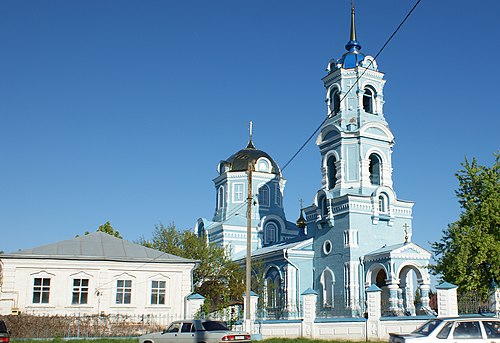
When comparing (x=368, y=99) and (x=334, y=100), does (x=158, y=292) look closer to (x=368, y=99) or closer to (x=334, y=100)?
(x=334, y=100)

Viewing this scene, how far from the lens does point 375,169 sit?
38.9 m

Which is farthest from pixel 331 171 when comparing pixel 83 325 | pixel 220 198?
pixel 83 325

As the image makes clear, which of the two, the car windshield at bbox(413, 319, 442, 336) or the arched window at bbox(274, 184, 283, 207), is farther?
the arched window at bbox(274, 184, 283, 207)

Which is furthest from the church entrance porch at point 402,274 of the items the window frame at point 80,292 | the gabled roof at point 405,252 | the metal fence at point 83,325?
the window frame at point 80,292

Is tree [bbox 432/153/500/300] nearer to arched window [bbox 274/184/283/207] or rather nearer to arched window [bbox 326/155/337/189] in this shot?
arched window [bbox 326/155/337/189]

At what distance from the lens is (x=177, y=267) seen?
1096 inches

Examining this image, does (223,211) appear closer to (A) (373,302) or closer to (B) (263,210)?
(B) (263,210)

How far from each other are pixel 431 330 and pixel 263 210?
37.1 meters

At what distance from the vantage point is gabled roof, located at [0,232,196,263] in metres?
26.2

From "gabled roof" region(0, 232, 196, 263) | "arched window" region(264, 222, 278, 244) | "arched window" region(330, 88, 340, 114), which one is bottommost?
"gabled roof" region(0, 232, 196, 263)

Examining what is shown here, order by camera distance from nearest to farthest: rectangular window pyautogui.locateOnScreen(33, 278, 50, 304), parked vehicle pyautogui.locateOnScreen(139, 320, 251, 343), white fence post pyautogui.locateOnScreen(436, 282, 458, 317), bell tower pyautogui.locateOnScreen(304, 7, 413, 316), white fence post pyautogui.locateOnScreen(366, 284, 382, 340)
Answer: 1. parked vehicle pyautogui.locateOnScreen(139, 320, 251, 343)
2. white fence post pyautogui.locateOnScreen(436, 282, 458, 317)
3. white fence post pyautogui.locateOnScreen(366, 284, 382, 340)
4. rectangular window pyautogui.locateOnScreen(33, 278, 50, 304)
5. bell tower pyautogui.locateOnScreen(304, 7, 413, 316)

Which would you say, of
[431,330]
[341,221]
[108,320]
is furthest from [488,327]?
[341,221]

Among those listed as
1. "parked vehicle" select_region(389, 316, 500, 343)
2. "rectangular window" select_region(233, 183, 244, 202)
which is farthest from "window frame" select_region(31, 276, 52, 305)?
"rectangular window" select_region(233, 183, 244, 202)

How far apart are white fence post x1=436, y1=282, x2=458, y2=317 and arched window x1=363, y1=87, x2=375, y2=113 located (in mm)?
20123
